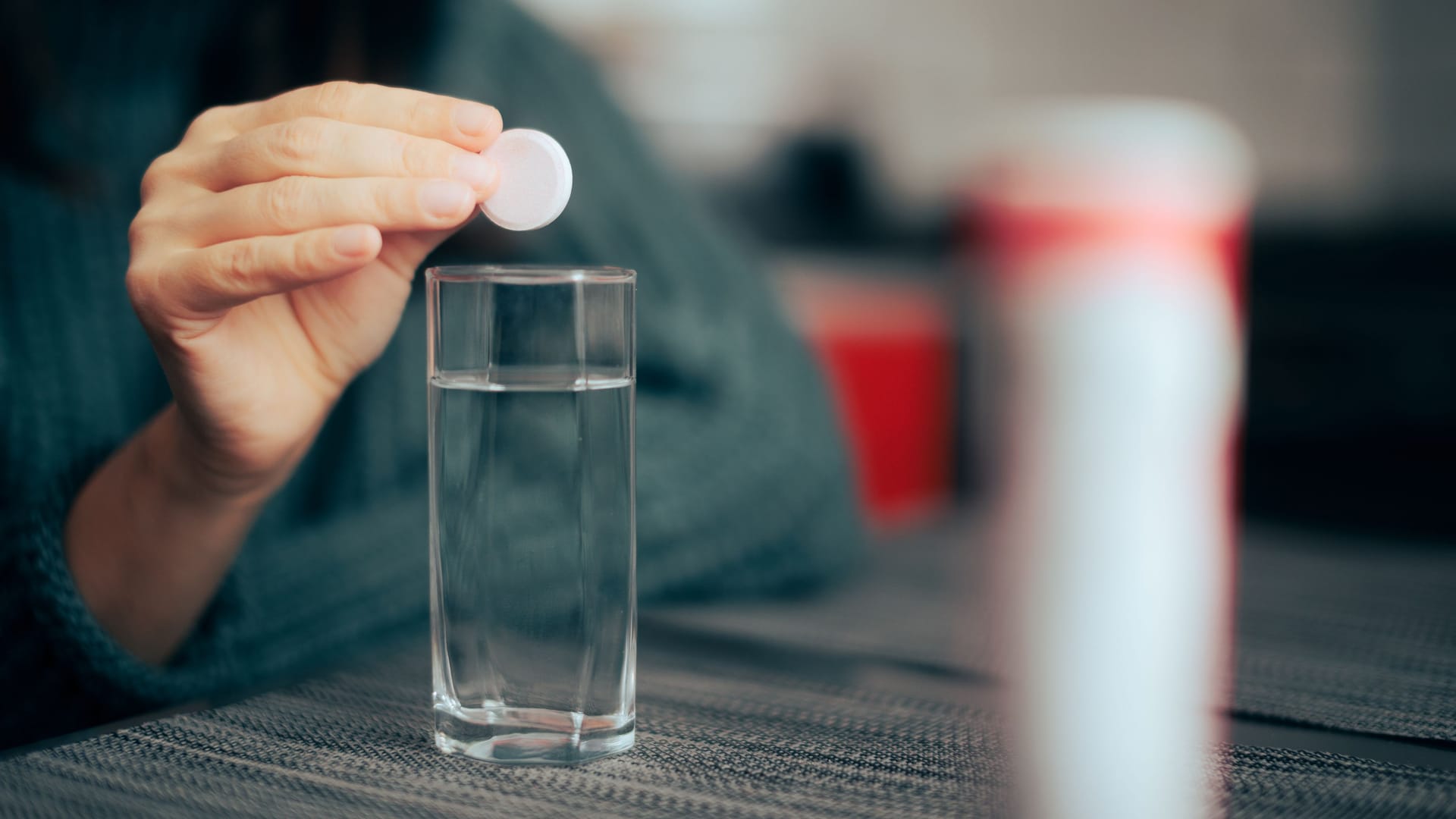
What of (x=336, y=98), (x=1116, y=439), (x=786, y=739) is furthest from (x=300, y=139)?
(x=1116, y=439)

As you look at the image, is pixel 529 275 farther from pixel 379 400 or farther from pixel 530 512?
pixel 379 400

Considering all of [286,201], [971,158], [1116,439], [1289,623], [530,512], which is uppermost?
[971,158]

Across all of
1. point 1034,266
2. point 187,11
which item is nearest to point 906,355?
point 1034,266

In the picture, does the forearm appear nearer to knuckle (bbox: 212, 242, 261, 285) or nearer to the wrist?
the wrist

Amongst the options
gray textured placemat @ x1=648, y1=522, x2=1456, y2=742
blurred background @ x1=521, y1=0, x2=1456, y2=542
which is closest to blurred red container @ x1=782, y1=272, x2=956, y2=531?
blurred background @ x1=521, y1=0, x2=1456, y2=542

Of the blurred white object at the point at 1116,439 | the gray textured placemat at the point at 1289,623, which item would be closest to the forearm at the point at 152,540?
the gray textured placemat at the point at 1289,623

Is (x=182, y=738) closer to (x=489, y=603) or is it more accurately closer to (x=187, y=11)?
(x=489, y=603)

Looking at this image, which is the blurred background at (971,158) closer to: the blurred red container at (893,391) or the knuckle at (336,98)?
the blurred red container at (893,391)
